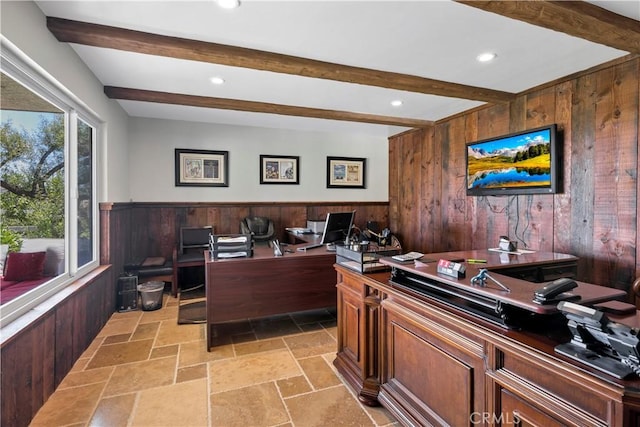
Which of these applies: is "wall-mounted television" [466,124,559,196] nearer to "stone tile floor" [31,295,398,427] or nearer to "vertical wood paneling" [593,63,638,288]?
"vertical wood paneling" [593,63,638,288]

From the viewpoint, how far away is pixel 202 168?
194 inches

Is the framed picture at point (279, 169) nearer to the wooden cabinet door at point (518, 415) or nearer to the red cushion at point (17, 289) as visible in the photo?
the red cushion at point (17, 289)

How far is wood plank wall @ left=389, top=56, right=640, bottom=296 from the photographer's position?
2.61 m

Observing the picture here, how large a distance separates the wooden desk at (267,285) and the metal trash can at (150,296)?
128cm

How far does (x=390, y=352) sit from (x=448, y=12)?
2.15 metres

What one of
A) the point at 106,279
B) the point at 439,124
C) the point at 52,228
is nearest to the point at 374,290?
the point at 52,228

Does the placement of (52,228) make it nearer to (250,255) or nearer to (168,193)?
(250,255)

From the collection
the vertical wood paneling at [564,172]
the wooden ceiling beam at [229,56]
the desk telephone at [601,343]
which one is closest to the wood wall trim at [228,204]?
the wooden ceiling beam at [229,56]

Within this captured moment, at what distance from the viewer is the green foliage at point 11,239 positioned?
1.82m

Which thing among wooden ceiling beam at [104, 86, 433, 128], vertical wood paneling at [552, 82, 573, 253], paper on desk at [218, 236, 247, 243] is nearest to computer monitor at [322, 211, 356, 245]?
paper on desk at [218, 236, 247, 243]

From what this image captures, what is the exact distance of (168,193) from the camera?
15.6 feet

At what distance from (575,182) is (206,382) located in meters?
3.65

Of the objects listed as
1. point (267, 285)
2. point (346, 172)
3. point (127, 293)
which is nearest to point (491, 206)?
point (346, 172)

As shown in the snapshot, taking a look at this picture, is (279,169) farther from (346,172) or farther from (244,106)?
(244,106)
